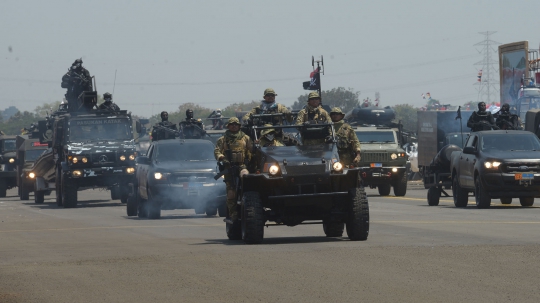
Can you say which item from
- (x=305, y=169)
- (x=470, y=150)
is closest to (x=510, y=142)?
(x=470, y=150)

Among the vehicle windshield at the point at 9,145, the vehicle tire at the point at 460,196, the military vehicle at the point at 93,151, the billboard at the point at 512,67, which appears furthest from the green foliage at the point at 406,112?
the vehicle tire at the point at 460,196

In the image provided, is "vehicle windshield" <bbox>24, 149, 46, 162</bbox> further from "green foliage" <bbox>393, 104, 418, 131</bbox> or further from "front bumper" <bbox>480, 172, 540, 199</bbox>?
"green foliage" <bbox>393, 104, 418, 131</bbox>

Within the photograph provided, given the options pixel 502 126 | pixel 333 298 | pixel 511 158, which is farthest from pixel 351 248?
pixel 502 126

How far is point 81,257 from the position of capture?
14305 millimetres

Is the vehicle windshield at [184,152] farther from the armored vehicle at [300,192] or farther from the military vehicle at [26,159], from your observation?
the military vehicle at [26,159]

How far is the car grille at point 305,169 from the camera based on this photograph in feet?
49.9

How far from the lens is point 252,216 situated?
1519 cm

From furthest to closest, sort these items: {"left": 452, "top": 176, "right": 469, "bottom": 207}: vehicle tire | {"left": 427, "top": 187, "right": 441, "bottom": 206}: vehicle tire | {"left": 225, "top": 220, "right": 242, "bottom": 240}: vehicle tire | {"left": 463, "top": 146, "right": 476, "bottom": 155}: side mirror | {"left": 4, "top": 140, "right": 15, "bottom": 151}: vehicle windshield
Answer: {"left": 4, "top": 140, "right": 15, "bottom": 151}: vehicle windshield, {"left": 427, "top": 187, "right": 441, "bottom": 206}: vehicle tire, {"left": 452, "top": 176, "right": 469, "bottom": 207}: vehicle tire, {"left": 463, "top": 146, "right": 476, "bottom": 155}: side mirror, {"left": 225, "top": 220, "right": 242, "bottom": 240}: vehicle tire

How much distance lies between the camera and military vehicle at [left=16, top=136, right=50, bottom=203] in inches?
1588

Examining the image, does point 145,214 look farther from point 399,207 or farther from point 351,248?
point 351,248

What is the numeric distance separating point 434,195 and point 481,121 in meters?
3.01

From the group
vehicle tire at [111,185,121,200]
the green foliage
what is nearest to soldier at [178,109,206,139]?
vehicle tire at [111,185,121,200]

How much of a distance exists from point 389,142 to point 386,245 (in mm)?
19575

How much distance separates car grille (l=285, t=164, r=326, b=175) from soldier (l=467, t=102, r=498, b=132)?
1415cm
